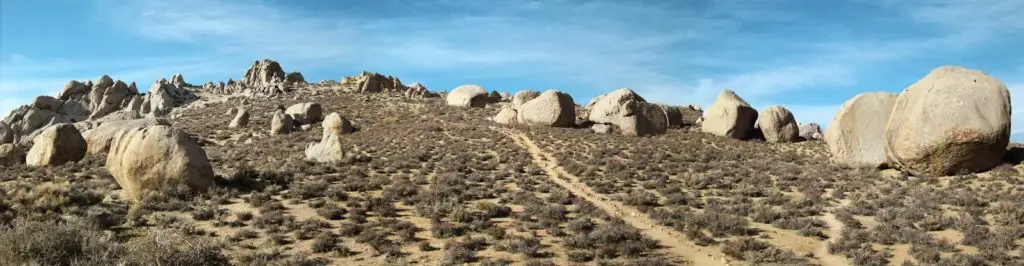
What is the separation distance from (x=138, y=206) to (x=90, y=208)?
4.97 feet

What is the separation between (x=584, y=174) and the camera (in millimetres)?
28500

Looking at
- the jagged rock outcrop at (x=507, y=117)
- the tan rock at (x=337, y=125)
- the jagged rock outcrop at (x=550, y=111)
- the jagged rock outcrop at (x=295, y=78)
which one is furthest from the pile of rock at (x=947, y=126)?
the jagged rock outcrop at (x=295, y=78)

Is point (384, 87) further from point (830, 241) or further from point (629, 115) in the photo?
point (830, 241)

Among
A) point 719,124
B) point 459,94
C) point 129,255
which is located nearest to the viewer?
point 129,255

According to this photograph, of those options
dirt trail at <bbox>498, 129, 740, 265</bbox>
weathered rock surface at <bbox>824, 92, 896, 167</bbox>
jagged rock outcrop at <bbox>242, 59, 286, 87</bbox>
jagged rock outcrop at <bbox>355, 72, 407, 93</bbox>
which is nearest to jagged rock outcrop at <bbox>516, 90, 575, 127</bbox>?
dirt trail at <bbox>498, 129, 740, 265</bbox>

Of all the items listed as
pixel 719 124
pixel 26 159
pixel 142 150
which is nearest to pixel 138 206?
pixel 142 150

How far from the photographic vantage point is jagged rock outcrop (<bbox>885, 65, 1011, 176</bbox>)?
24.4m

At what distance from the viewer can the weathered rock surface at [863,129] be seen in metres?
28.8

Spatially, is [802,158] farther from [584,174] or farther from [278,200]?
[278,200]

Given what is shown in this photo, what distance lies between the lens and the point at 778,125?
43188 mm

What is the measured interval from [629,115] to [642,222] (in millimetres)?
27255

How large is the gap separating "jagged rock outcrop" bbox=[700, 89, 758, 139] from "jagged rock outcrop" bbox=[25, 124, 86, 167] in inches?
1655

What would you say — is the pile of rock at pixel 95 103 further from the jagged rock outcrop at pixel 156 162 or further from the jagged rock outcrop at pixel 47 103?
the jagged rock outcrop at pixel 156 162

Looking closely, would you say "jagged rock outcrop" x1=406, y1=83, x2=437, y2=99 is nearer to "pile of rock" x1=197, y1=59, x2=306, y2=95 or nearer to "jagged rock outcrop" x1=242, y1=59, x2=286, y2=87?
"pile of rock" x1=197, y1=59, x2=306, y2=95
